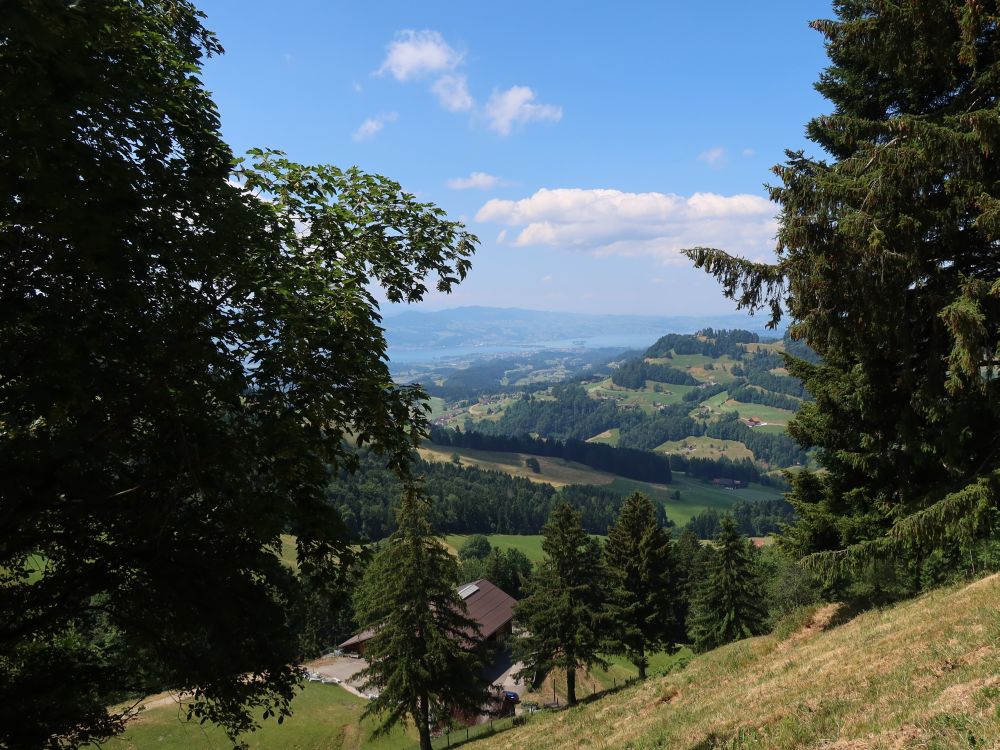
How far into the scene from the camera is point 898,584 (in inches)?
1783

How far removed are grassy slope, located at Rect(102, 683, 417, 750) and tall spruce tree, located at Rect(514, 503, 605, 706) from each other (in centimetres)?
942

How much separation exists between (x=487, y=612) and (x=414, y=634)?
3846 cm

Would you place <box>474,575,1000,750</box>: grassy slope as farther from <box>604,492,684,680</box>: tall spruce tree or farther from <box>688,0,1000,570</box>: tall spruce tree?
<box>604,492,684,680</box>: tall spruce tree

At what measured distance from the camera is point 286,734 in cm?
3042

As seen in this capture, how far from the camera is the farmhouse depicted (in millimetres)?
53125

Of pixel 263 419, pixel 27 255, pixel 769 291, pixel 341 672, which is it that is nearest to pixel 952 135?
pixel 769 291

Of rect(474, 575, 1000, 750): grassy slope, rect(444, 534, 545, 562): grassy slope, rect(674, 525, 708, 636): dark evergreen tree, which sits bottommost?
rect(444, 534, 545, 562): grassy slope

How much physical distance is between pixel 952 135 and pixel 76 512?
1181 cm

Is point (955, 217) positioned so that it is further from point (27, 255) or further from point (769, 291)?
point (27, 255)

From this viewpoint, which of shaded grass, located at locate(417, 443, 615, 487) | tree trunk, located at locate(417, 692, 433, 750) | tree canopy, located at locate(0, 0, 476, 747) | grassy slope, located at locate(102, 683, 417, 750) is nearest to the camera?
tree canopy, located at locate(0, 0, 476, 747)

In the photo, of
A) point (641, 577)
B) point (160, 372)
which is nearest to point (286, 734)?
point (641, 577)

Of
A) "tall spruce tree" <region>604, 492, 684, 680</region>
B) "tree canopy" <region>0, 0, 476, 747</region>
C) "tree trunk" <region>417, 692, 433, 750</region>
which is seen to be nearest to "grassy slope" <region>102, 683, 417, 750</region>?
"tree trunk" <region>417, 692, 433, 750</region>

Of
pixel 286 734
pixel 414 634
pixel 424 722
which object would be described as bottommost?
pixel 286 734

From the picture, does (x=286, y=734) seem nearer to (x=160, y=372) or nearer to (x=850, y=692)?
(x=850, y=692)
